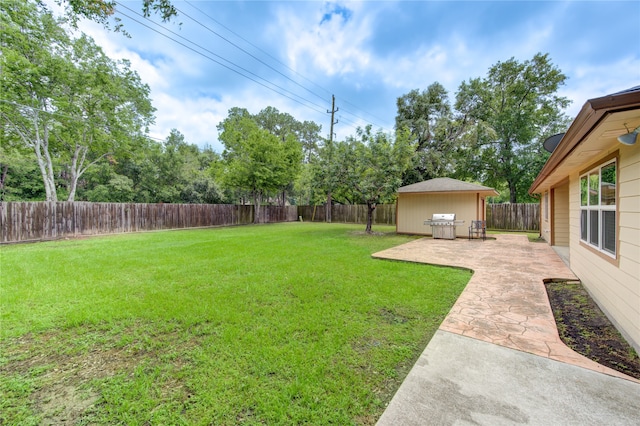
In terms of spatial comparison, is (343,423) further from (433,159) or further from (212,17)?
(433,159)

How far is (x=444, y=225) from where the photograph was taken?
1030 cm

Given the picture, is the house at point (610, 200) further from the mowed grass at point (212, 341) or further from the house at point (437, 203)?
the house at point (437, 203)

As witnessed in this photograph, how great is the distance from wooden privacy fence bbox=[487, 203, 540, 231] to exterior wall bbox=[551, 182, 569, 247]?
240 inches

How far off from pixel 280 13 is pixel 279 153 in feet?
30.5

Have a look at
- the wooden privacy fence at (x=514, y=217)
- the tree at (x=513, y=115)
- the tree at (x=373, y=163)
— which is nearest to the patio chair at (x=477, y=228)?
the tree at (x=373, y=163)

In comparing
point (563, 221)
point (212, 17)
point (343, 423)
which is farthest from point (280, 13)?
point (563, 221)

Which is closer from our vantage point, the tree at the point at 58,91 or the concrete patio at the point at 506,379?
the concrete patio at the point at 506,379

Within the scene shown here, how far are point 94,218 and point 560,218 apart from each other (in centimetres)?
1744

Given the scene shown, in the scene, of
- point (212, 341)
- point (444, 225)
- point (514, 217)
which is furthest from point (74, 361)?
point (514, 217)

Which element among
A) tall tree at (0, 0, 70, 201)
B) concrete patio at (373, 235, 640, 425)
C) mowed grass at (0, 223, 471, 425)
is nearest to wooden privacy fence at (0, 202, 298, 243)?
tall tree at (0, 0, 70, 201)

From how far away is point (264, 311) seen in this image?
3.27 meters

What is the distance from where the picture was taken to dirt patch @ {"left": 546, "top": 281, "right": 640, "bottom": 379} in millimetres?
2262

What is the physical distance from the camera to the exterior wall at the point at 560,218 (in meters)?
7.97

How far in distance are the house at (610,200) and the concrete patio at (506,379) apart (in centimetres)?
70
